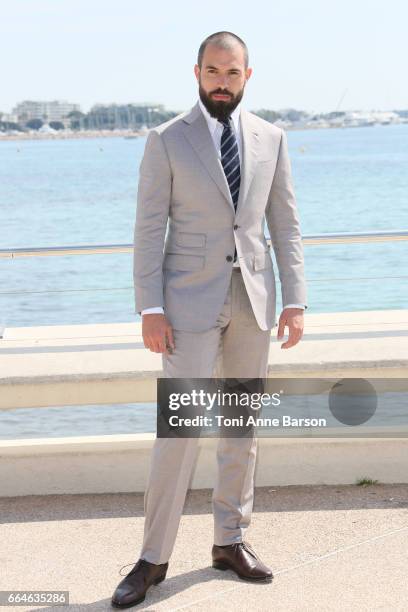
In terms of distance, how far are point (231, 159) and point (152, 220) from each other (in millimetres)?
316

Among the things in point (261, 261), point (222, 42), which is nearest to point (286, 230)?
point (261, 261)

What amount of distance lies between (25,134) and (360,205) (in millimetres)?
82791

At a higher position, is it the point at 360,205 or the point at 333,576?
the point at 333,576

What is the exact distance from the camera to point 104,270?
18.5m

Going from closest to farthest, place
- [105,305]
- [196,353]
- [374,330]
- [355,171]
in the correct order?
[196,353], [374,330], [105,305], [355,171]

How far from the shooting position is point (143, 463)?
13.8 ft

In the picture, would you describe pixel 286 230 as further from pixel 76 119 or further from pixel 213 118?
pixel 76 119

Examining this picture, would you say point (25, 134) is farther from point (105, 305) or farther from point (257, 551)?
point (257, 551)

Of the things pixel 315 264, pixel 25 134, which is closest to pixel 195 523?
pixel 315 264

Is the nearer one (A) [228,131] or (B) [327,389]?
(A) [228,131]

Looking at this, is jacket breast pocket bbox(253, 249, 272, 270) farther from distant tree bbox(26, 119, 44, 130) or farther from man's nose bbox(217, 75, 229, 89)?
distant tree bbox(26, 119, 44, 130)

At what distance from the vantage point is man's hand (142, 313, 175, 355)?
3.15 m

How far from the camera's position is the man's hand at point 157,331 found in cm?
315

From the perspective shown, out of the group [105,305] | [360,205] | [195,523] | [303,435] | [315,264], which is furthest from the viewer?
[360,205]
